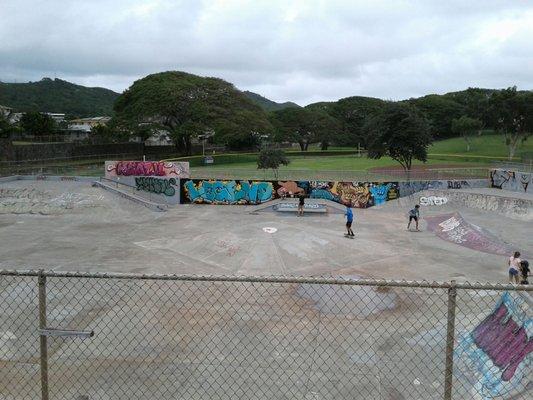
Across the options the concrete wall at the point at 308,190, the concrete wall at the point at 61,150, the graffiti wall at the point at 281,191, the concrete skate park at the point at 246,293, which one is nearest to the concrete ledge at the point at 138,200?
the concrete skate park at the point at 246,293

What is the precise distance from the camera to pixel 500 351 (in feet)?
29.8

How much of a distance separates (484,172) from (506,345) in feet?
111

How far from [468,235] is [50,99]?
589 ft

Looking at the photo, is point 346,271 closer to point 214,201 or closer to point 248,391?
point 248,391

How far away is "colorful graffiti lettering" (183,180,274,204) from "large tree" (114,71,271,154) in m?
20.4

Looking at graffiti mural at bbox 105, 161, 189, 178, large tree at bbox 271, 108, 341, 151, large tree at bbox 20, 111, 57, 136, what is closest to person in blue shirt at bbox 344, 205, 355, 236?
graffiti mural at bbox 105, 161, 189, 178

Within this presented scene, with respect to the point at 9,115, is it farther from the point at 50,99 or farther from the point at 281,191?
the point at 50,99

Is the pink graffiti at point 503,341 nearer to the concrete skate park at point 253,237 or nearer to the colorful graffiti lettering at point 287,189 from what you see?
the concrete skate park at point 253,237

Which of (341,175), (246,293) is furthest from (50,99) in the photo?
(246,293)

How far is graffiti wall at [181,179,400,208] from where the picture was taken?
3712cm

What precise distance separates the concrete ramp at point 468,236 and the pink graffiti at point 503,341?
11.8 metres

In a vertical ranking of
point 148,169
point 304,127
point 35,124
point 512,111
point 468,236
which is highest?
Answer: point 512,111

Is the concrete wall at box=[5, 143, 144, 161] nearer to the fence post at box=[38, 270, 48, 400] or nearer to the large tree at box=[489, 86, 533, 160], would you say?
the large tree at box=[489, 86, 533, 160]

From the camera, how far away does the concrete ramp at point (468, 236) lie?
21.6 m
